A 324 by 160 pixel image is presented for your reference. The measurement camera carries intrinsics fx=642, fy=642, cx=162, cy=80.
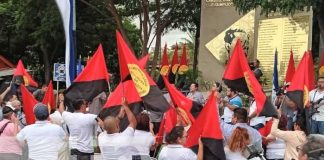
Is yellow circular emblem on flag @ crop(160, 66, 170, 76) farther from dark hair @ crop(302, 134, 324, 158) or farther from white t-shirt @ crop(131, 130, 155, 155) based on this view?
dark hair @ crop(302, 134, 324, 158)

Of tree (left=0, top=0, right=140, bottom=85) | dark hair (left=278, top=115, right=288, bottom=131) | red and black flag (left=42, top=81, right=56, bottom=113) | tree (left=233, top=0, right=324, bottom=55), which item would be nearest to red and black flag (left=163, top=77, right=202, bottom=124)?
dark hair (left=278, top=115, right=288, bottom=131)

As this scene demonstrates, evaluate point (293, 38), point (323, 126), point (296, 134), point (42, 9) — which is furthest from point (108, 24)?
point (296, 134)

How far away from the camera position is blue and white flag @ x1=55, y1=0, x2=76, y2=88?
41.0 ft

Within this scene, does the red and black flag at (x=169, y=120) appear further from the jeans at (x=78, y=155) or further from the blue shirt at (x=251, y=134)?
the blue shirt at (x=251, y=134)

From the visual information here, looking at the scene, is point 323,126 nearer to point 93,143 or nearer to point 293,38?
point 93,143

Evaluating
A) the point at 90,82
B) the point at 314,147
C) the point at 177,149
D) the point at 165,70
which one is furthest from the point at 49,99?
the point at 314,147

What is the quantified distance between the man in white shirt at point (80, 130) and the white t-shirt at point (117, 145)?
779 mm

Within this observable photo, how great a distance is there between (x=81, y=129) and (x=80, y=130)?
0.09 feet

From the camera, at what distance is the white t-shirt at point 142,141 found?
7775mm

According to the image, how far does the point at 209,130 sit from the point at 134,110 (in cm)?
222

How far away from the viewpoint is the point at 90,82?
966cm

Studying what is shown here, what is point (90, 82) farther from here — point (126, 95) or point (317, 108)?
point (317, 108)

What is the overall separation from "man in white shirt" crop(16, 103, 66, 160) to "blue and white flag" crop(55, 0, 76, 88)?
4711mm

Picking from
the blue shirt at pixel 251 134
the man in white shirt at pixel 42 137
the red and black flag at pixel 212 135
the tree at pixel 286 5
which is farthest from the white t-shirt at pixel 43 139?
the tree at pixel 286 5
